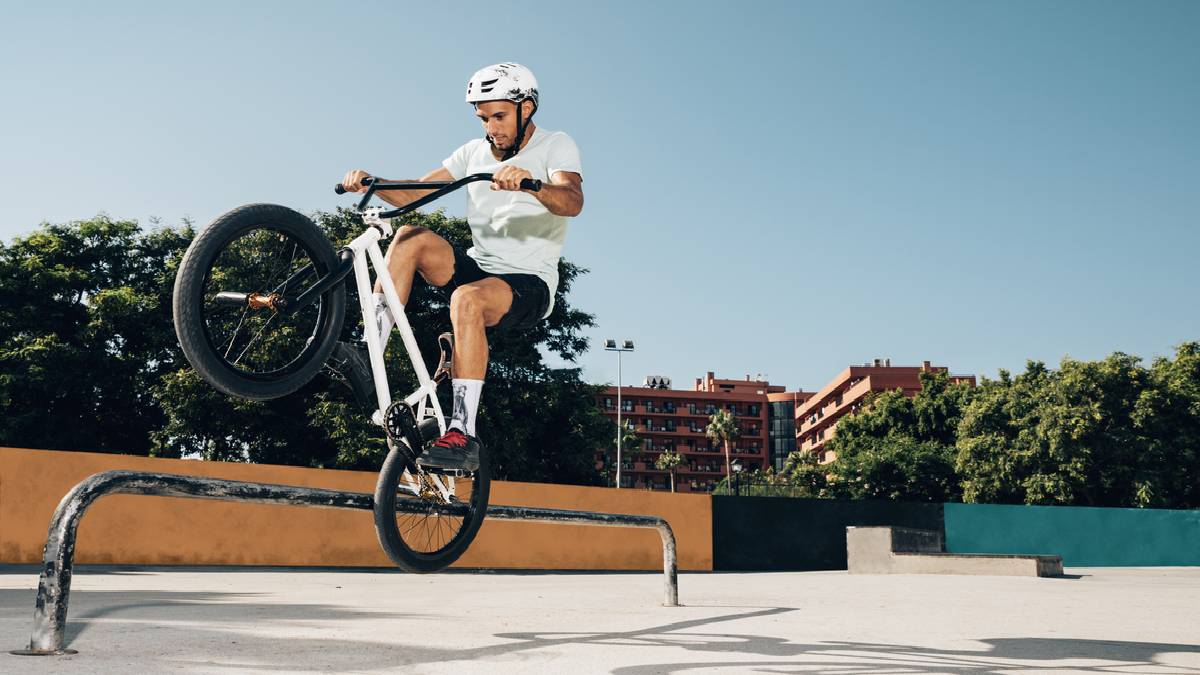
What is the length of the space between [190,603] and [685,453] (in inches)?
5908

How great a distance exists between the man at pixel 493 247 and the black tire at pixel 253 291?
0.30 meters

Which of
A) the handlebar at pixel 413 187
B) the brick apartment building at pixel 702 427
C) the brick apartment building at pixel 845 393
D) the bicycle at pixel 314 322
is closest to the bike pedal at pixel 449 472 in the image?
the bicycle at pixel 314 322

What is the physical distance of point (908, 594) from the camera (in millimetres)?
12750

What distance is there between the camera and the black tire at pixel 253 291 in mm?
3865

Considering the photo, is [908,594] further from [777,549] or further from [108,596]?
[777,549]

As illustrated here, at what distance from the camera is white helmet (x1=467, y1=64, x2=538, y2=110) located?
4.83 metres

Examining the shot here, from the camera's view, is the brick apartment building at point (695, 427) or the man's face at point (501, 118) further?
the brick apartment building at point (695, 427)

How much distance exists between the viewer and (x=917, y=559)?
22.0 meters

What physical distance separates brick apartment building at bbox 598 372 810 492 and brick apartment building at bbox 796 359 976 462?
7.86 meters

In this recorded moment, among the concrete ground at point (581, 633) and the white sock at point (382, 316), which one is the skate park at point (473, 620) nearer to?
the concrete ground at point (581, 633)

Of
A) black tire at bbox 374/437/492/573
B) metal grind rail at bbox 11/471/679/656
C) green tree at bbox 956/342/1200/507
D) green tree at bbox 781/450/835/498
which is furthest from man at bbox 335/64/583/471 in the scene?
green tree at bbox 781/450/835/498

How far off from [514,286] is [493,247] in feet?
0.91

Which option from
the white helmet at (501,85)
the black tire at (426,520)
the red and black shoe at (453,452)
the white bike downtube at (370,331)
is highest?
the white helmet at (501,85)

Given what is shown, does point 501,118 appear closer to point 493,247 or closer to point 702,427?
point 493,247
